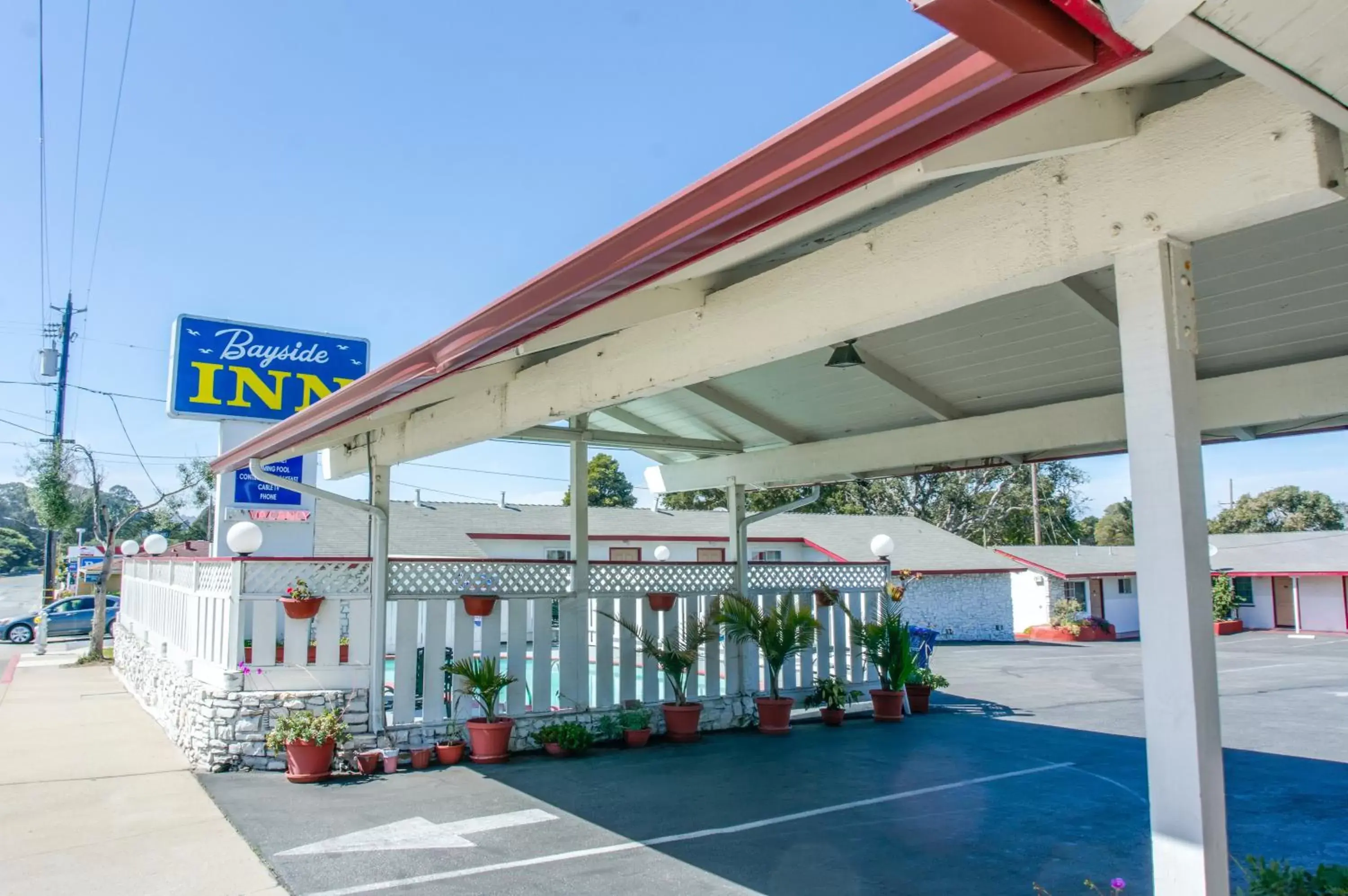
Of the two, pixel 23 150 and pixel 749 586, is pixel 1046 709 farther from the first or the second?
pixel 23 150

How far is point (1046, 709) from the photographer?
11.7 m

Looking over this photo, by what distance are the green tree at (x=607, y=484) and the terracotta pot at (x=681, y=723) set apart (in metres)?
31.4

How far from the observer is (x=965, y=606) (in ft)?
88.8

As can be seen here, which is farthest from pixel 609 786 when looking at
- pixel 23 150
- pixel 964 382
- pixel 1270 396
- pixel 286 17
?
pixel 23 150

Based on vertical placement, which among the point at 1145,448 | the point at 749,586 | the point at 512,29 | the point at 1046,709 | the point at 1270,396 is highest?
the point at 512,29

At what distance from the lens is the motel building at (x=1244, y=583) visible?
27969mm

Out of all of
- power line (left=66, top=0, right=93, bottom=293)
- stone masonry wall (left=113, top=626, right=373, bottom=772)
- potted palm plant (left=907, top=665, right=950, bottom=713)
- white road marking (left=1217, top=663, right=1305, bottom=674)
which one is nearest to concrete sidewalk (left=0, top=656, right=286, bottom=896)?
stone masonry wall (left=113, top=626, right=373, bottom=772)

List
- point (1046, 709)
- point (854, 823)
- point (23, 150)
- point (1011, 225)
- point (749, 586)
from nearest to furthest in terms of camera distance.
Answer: point (1011, 225) < point (854, 823) < point (749, 586) < point (1046, 709) < point (23, 150)

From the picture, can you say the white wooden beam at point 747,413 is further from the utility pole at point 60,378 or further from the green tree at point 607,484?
the green tree at point 607,484

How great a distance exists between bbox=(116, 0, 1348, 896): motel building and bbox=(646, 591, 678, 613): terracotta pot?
0.49ft

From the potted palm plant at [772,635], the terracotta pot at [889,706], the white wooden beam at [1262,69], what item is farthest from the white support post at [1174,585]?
the terracotta pot at [889,706]

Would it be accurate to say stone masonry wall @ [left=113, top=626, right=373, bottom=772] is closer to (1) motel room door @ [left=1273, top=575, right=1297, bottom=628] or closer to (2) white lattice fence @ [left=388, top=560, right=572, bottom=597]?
(2) white lattice fence @ [left=388, top=560, right=572, bottom=597]

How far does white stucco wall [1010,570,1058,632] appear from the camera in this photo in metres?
27.9

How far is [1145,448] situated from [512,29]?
29.3 feet
